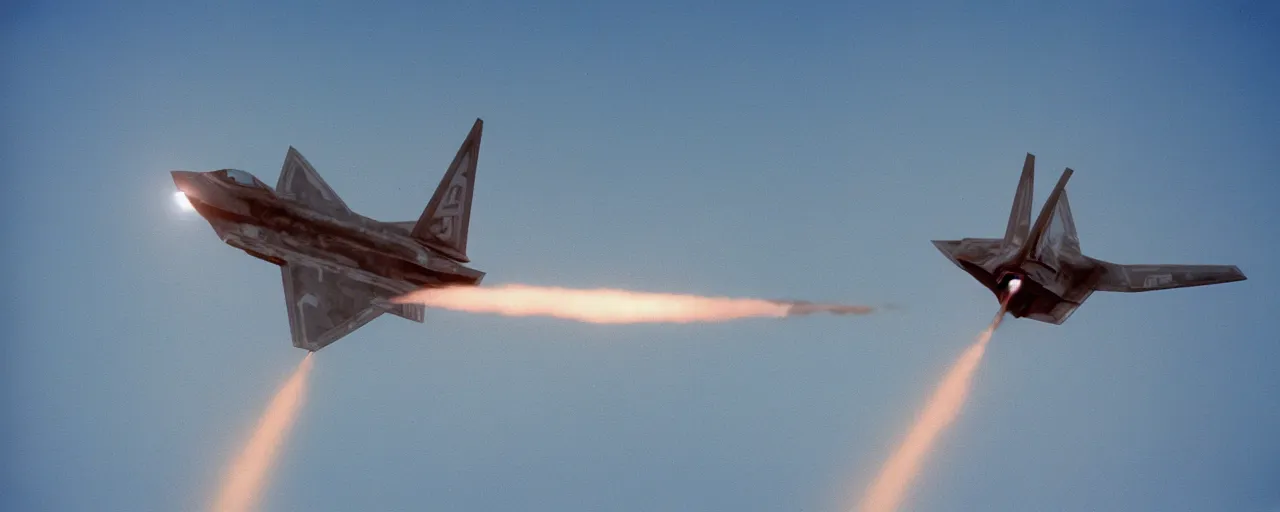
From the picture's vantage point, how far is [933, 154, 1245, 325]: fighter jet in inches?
1772

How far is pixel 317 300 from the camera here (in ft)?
153

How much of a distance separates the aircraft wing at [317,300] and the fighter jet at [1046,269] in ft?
96.1

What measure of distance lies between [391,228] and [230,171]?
8.22 metres

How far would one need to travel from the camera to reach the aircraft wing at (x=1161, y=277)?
48938 mm

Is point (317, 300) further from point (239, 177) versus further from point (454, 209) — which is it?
point (454, 209)

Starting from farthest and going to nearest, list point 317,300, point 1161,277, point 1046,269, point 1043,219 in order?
1. point 1161,277
2. point 317,300
3. point 1046,269
4. point 1043,219

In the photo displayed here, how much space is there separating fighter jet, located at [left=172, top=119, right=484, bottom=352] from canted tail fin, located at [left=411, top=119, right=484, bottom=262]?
5cm

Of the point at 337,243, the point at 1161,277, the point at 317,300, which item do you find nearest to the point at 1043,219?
the point at 1161,277

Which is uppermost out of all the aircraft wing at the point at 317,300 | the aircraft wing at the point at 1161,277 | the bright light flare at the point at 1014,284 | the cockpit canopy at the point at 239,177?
the aircraft wing at the point at 1161,277

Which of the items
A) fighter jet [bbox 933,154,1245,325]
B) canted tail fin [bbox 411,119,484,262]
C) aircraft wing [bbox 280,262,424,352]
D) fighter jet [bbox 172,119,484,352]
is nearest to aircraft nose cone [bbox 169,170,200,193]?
fighter jet [bbox 172,119,484,352]

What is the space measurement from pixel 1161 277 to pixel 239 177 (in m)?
46.0

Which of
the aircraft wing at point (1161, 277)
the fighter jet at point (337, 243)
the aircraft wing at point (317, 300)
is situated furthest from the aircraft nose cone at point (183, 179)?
the aircraft wing at point (1161, 277)

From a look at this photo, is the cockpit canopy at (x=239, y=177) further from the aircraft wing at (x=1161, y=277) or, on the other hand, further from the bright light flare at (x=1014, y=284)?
the aircraft wing at (x=1161, y=277)

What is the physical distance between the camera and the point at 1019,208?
4741 centimetres
